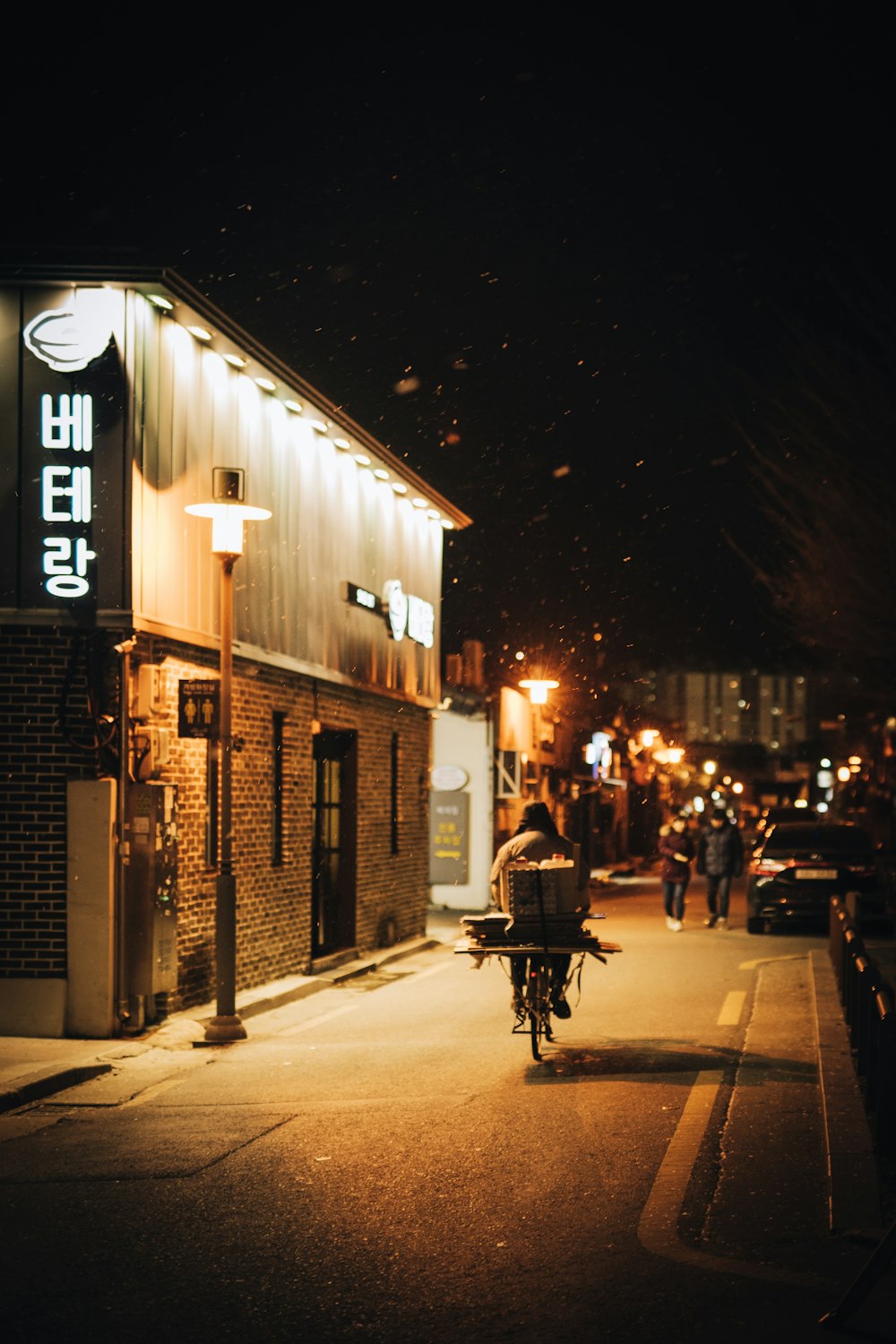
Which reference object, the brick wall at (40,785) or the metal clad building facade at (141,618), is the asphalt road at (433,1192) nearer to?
the brick wall at (40,785)

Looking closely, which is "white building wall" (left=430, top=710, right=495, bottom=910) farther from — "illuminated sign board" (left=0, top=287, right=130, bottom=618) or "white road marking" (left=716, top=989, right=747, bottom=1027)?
"illuminated sign board" (left=0, top=287, right=130, bottom=618)

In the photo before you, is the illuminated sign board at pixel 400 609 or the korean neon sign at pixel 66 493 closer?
the korean neon sign at pixel 66 493

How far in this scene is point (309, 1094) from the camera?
31.7 feet

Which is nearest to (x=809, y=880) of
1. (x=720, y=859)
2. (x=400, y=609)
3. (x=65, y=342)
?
(x=720, y=859)

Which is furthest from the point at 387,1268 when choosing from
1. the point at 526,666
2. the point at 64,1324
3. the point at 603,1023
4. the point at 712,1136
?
the point at 526,666

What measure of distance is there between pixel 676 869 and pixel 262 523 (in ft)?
37.0

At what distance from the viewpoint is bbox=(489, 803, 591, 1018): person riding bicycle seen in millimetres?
11273

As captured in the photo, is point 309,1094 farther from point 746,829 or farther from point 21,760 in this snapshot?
point 746,829

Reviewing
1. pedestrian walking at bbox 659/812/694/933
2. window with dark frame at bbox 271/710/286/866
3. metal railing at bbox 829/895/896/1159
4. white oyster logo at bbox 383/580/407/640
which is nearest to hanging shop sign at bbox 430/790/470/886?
pedestrian walking at bbox 659/812/694/933

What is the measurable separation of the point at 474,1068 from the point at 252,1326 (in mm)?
5566

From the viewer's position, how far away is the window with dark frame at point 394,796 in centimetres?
2214

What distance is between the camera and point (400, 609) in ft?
70.3

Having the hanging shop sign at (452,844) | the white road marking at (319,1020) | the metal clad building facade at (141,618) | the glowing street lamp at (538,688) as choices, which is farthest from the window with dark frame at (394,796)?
the glowing street lamp at (538,688)

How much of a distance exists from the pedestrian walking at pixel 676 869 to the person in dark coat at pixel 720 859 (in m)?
0.50
